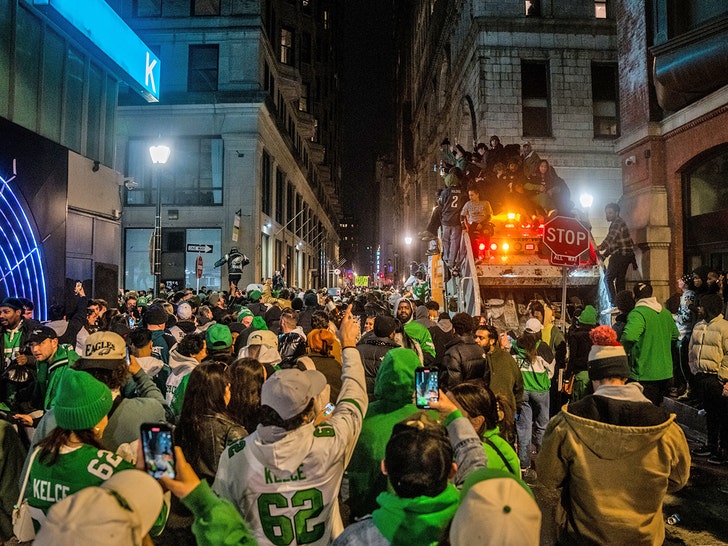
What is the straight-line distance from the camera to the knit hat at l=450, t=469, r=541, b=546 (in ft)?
4.96

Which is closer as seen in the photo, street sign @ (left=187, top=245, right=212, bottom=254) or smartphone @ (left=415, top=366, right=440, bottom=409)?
smartphone @ (left=415, top=366, right=440, bottom=409)

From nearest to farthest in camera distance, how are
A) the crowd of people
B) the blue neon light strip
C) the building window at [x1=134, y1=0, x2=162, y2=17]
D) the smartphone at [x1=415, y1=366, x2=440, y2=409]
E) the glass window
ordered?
the crowd of people, the smartphone at [x1=415, y1=366, x2=440, y2=409], the blue neon light strip, the glass window, the building window at [x1=134, y1=0, x2=162, y2=17]

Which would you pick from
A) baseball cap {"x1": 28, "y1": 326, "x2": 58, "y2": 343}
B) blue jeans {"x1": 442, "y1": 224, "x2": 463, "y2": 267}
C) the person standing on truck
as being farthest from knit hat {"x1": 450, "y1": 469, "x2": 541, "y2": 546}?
the person standing on truck

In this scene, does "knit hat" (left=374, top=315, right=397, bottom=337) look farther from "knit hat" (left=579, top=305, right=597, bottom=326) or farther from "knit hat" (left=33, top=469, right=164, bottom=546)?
"knit hat" (left=33, top=469, right=164, bottom=546)

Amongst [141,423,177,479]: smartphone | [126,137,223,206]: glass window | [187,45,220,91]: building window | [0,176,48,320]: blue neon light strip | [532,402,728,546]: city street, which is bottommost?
[532,402,728,546]: city street

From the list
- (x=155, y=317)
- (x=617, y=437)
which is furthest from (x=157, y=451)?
(x=155, y=317)

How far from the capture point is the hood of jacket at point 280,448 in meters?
2.49

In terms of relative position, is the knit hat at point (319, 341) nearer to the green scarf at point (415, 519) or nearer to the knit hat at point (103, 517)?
the green scarf at point (415, 519)

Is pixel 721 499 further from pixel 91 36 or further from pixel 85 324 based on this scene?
pixel 91 36

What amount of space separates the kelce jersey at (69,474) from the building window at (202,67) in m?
28.8

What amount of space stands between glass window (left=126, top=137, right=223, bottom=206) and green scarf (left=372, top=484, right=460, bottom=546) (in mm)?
27551

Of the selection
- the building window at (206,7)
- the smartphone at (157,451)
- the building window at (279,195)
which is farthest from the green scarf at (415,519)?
the building window at (279,195)

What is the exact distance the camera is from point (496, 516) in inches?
59.9

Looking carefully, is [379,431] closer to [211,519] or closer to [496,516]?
[211,519]
